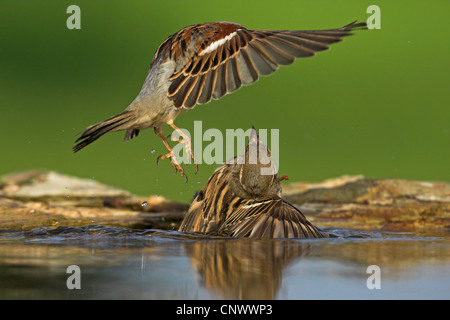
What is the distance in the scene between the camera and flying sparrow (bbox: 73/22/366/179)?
507cm

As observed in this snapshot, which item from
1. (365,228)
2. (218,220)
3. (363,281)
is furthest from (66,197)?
(363,281)

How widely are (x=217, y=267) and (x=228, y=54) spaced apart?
2652mm

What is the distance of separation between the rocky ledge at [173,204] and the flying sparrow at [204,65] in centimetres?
96

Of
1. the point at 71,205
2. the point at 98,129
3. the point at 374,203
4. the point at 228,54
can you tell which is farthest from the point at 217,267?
the point at 374,203

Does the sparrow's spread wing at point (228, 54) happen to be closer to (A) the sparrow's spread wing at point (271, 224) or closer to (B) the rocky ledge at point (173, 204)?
(A) the sparrow's spread wing at point (271, 224)

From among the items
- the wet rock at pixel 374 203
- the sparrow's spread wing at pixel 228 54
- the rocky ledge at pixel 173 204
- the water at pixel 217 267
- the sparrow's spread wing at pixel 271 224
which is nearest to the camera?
the water at pixel 217 267

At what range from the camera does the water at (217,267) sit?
2.59 m

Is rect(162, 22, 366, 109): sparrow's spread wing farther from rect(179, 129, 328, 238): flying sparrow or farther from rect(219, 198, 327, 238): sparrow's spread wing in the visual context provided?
rect(219, 198, 327, 238): sparrow's spread wing

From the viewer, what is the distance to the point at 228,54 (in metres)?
5.41

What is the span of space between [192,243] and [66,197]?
147 inches

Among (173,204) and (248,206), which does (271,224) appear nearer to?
(248,206)

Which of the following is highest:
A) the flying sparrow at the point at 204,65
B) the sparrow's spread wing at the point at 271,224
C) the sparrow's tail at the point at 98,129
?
the flying sparrow at the point at 204,65

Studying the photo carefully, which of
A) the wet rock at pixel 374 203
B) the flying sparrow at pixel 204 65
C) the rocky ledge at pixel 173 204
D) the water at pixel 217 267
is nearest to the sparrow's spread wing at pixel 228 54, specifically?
the flying sparrow at pixel 204 65
